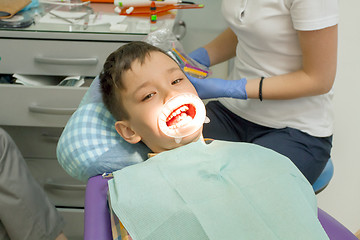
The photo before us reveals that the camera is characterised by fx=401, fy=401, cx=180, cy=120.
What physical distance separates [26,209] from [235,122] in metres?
0.77

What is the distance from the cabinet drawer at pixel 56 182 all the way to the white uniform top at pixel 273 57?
825 mm

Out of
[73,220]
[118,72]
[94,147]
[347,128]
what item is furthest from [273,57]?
[73,220]

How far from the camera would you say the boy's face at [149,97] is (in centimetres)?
96

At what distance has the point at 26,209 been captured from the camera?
4.49ft

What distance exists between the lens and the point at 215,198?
32.3 inches

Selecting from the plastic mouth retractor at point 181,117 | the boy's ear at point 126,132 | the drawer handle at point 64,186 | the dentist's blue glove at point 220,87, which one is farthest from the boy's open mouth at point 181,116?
the drawer handle at point 64,186

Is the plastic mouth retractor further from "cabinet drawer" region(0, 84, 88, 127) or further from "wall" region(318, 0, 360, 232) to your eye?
"wall" region(318, 0, 360, 232)

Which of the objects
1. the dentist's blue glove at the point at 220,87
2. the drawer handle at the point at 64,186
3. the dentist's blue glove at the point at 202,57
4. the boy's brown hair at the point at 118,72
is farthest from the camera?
the drawer handle at the point at 64,186

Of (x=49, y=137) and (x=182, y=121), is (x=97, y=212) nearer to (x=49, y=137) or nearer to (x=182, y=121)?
(x=182, y=121)

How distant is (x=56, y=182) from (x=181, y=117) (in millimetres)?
963

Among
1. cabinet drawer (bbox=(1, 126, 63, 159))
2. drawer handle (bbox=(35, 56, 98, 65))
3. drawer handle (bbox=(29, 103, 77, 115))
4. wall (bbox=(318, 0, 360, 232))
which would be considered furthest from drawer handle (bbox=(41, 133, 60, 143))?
wall (bbox=(318, 0, 360, 232))

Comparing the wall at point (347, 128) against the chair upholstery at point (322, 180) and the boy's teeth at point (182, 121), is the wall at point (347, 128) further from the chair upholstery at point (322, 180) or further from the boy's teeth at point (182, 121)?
the boy's teeth at point (182, 121)

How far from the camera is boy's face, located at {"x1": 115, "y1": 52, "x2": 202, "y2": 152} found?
958 mm

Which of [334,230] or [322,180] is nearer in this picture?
[334,230]
